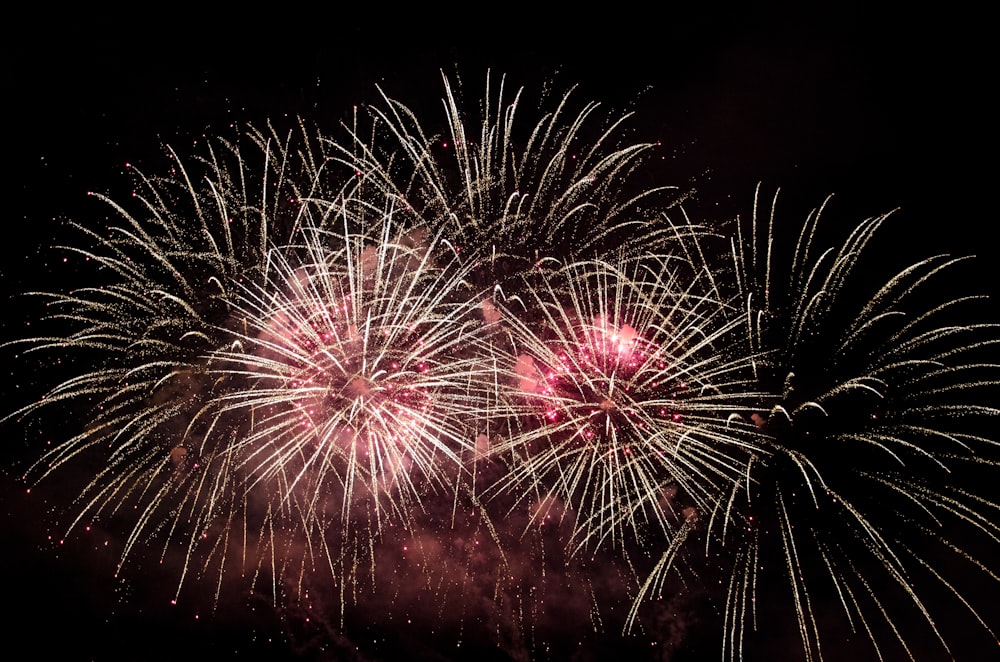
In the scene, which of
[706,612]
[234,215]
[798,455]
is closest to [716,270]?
[798,455]

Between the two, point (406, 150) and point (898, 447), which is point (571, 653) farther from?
point (406, 150)

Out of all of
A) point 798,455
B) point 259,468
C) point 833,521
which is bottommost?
point 833,521

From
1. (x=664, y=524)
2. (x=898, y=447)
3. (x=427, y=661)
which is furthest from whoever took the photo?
(x=427, y=661)

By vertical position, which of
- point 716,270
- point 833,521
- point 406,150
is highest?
point 406,150

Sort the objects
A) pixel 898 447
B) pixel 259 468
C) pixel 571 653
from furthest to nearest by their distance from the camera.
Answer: pixel 571 653, pixel 259 468, pixel 898 447

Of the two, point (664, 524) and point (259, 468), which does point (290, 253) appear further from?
point (664, 524)

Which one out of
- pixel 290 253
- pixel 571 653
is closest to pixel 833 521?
pixel 571 653

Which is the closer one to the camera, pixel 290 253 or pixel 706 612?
pixel 290 253

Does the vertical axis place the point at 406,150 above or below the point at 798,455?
above

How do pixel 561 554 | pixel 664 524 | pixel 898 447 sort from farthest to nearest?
pixel 561 554 < pixel 664 524 < pixel 898 447
